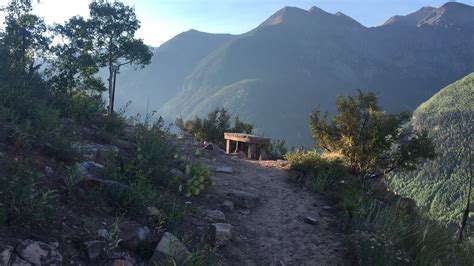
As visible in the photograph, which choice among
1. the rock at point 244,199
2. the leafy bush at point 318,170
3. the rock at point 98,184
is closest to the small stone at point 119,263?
the rock at point 98,184

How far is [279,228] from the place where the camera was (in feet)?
22.1

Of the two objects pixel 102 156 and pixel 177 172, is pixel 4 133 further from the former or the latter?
pixel 177 172

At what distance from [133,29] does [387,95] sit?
6825 inches

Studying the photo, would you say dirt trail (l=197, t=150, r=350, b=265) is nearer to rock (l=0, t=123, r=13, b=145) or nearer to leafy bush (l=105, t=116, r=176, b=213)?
leafy bush (l=105, t=116, r=176, b=213)

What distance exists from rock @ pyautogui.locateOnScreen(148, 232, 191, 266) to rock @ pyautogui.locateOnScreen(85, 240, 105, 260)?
53cm

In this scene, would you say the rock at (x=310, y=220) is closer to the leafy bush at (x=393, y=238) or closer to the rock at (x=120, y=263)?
the leafy bush at (x=393, y=238)

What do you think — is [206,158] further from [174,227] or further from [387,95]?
[387,95]

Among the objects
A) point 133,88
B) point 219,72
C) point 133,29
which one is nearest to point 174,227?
point 133,29

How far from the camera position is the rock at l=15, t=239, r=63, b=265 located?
3.75 metres

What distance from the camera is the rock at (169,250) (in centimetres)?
451

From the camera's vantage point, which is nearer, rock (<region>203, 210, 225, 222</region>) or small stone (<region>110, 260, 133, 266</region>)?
small stone (<region>110, 260, 133, 266</region>)

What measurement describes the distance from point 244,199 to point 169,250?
3.06 m

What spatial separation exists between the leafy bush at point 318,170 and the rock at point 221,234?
3.47m

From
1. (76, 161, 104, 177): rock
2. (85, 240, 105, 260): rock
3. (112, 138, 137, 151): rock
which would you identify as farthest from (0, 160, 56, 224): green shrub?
(112, 138, 137, 151): rock
